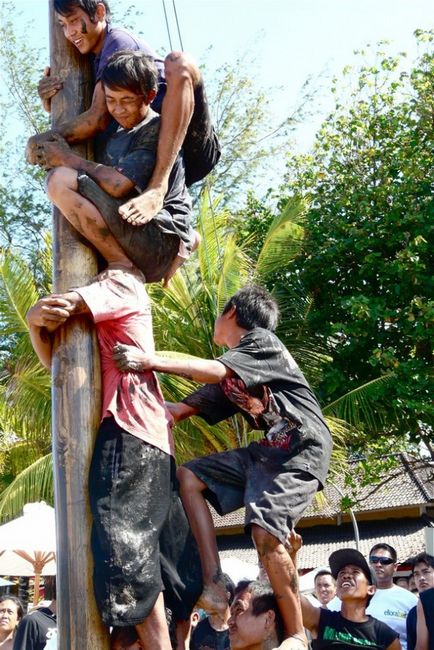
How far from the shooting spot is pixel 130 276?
4.17m

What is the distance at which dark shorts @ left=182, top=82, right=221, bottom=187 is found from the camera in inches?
174

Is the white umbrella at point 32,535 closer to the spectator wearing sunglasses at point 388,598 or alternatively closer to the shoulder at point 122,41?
the spectator wearing sunglasses at point 388,598

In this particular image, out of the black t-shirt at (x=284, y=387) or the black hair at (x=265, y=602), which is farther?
the black hair at (x=265, y=602)

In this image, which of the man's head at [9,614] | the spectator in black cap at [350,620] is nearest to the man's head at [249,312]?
the spectator in black cap at [350,620]

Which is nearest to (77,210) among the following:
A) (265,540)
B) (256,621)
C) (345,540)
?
(265,540)

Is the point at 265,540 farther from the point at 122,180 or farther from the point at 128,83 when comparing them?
the point at 128,83

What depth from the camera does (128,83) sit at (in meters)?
4.06

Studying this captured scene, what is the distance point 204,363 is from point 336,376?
11808 mm

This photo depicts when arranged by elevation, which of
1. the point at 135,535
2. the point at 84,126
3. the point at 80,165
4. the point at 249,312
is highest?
the point at 84,126

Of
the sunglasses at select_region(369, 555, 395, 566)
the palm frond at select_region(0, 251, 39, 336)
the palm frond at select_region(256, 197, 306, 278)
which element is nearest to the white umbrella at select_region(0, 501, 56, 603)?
the sunglasses at select_region(369, 555, 395, 566)

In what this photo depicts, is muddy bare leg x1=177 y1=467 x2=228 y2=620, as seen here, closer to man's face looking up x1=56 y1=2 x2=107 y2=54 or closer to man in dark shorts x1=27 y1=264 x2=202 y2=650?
man in dark shorts x1=27 y1=264 x2=202 y2=650

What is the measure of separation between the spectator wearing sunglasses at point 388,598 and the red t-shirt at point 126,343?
15.1ft

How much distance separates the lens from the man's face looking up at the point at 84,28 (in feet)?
14.0

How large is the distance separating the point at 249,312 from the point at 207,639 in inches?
110
